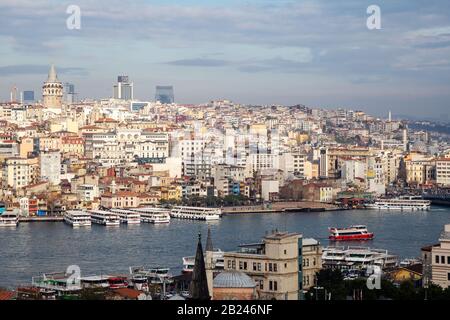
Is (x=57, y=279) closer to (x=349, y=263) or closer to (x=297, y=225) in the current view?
(x=349, y=263)

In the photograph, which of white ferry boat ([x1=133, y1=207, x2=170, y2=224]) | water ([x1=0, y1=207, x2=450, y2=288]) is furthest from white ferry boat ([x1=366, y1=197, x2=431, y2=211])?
white ferry boat ([x1=133, y1=207, x2=170, y2=224])

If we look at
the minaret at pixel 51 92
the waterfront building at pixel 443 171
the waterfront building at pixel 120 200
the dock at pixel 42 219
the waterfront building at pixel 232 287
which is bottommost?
the dock at pixel 42 219

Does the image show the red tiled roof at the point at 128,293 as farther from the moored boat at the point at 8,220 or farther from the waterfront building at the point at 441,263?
the moored boat at the point at 8,220

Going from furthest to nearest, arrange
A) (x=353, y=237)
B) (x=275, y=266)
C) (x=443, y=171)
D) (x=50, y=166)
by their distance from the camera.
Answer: (x=443, y=171) → (x=50, y=166) → (x=353, y=237) → (x=275, y=266)

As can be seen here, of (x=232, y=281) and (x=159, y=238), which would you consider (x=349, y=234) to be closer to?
(x=159, y=238)

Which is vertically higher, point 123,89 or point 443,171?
point 123,89

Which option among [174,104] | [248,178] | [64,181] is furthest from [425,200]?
[174,104]

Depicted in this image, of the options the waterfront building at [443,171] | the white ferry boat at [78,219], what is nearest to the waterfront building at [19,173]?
the white ferry boat at [78,219]

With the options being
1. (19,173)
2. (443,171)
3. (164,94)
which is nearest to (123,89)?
(164,94)
